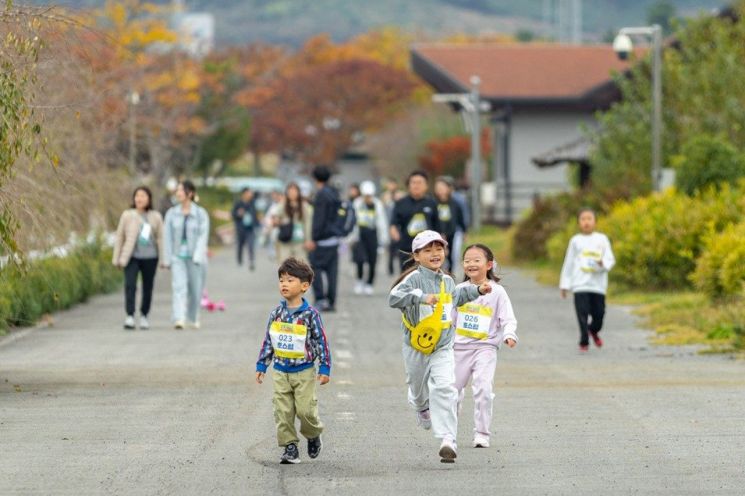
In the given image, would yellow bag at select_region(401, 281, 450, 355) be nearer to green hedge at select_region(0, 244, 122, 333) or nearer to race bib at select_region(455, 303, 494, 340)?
race bib at select_region(455, 303, 494, 340)

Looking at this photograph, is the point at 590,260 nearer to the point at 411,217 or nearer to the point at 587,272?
the point at 587,272

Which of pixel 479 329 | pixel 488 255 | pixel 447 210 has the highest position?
pixel 488 255

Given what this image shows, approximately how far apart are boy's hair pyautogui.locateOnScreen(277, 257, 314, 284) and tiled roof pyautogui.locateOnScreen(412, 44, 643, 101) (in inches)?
1601

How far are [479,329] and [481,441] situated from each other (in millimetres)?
678

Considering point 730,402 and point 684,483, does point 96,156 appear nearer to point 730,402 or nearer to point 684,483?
point 730,402

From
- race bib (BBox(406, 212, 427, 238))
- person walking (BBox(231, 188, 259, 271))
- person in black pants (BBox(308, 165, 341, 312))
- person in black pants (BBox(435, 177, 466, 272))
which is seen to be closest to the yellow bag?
race bib (BBox(406, 212, 427, 238))

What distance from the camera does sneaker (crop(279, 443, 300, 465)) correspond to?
9.40m

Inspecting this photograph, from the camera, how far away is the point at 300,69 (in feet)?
322

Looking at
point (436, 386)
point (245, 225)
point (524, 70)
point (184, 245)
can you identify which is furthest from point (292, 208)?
point (524, 70)

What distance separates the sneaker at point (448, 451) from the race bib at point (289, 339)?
3.07 ft

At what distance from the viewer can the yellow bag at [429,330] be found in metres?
9.53

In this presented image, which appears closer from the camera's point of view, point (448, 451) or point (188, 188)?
point (448, 451)

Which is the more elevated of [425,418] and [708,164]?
[708,164]

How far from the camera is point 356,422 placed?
1116 cm
